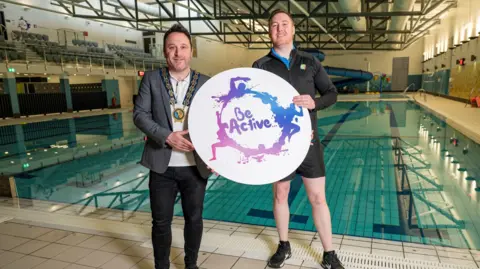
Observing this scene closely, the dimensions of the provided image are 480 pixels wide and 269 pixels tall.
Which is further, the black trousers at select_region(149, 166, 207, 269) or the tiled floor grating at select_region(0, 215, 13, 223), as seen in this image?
the tiled floor grating at select_region(0, 215, 13, 223)

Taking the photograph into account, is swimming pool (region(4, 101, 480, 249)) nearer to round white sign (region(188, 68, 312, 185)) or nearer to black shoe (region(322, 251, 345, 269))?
black shoe (region(322, 251, 345, 269))

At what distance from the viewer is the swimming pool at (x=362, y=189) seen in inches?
125

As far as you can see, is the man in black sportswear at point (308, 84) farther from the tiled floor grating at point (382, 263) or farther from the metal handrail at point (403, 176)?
the metal handrail at point (403, 176)

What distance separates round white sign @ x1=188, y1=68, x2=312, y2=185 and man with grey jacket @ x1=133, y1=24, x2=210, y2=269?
90mm

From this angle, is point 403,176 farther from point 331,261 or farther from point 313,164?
point 313,164

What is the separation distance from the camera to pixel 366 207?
361cm

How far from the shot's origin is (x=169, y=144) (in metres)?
1.56

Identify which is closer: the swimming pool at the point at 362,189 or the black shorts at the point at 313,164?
the black shorts at the point at 313,164

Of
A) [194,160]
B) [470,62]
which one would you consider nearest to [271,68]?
[194,160]

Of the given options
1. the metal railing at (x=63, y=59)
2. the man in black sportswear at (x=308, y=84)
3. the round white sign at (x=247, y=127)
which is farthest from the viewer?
the metal railing at (x=63, y=59)

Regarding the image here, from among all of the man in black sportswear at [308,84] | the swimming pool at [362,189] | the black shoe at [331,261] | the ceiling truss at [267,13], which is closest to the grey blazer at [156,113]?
the man in black sportswear at [308,84]

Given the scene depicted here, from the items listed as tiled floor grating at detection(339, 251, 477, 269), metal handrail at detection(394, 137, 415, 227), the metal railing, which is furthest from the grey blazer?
the metal railing

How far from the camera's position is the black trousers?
1.65 meters

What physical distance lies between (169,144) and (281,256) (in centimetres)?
97
